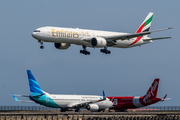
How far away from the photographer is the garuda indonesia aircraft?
Answer: 229 feet

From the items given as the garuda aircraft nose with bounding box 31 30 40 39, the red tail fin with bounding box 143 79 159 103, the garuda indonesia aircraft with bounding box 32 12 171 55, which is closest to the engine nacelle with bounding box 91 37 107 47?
the garuda indonesia aircraft with bounding box 32 12 171 55

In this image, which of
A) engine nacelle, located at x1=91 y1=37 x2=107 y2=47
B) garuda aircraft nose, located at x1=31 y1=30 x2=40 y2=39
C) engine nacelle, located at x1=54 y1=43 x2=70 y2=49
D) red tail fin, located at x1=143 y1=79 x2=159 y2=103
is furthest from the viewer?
red tail fin, located at x1=143 y1=79 x2=159 y2=103

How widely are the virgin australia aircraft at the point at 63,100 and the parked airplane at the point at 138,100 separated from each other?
239 inches

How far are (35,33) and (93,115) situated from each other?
1931cm

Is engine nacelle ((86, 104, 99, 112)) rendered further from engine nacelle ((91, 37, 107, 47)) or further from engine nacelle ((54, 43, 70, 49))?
engine nacelle ((91, 37, 107, 47))

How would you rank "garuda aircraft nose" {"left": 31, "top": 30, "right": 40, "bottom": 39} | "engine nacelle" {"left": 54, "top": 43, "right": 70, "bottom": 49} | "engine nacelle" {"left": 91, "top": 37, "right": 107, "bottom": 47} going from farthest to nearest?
"engine nacelle" {"left": 54, "top": 43, "right": 70, "bottom": 49}, "engine nacelle" {"left": 91, "top": 37, "right": 107, "bottom": 47}, "garuda aircraft nose" {"left": 31, "top": 30, "right": 40, "bottom": 39}

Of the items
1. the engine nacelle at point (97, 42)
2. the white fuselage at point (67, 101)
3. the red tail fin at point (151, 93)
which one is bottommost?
the white fuselage at point (67, 101)

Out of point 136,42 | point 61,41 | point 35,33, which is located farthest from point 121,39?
point 35,33

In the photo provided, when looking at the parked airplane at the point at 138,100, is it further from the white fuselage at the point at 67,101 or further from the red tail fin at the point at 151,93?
the white fuselage at the point at 67,101

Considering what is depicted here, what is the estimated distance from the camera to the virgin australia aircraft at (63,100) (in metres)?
81.8

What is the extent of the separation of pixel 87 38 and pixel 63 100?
1734cm

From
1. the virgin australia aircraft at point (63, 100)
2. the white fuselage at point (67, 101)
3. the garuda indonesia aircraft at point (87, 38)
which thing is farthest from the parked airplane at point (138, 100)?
the garuda indonesia aircraft at point (87, 38)

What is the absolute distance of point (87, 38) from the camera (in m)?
73.7

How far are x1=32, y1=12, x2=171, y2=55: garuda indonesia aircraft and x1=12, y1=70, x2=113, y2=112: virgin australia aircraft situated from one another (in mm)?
12229
